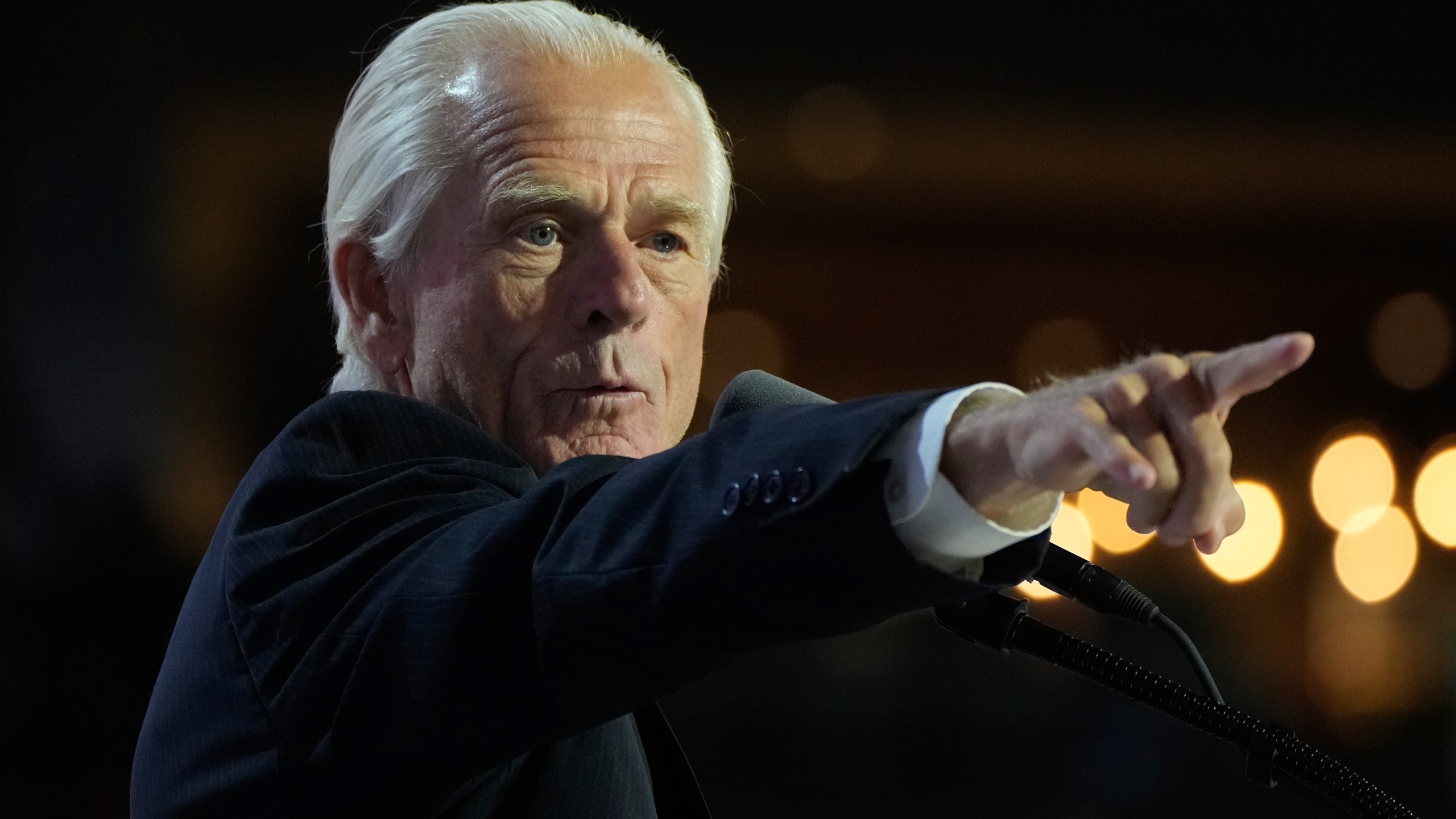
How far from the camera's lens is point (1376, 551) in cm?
725

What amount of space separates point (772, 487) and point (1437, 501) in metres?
7.66

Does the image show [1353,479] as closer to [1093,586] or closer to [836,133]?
[836,133]

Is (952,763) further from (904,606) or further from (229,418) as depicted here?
(904,606)

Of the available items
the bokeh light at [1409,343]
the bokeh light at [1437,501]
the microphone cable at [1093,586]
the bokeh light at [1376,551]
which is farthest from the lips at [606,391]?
the bokeh light at [1409,343]

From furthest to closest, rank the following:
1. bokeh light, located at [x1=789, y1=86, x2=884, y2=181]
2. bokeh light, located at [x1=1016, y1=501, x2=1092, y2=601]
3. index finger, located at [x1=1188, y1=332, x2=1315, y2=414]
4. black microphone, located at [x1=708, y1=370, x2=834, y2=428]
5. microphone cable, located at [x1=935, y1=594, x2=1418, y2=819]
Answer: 1. bokeh light, located at [x1=1016, y1=501, x2=1092, y2=601]
2. bokeh light, located at [x1=789, y1=86, x2=884, y2=181]
3. black microphone, located at [x1=708, y1=370, x2=834, y2=428]
4. microphone cable, located at [x1=935, y1=594, x2=1418, y2=819]
5. index finger, located at [x1=1188, y1=332, x2=1315, y2=414]

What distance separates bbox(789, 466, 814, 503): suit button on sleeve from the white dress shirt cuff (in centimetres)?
4

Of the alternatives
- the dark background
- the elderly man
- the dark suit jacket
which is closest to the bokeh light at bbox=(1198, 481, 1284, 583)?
the dark background

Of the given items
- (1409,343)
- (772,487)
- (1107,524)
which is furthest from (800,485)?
(1409,343)

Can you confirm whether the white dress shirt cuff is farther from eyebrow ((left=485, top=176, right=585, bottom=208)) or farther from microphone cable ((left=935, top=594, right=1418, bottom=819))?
eyebrow ((left=485, top=176, right=585, bottom=208))

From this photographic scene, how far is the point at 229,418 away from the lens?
13.6ft

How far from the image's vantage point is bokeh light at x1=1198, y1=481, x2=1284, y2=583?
7121 millimetres

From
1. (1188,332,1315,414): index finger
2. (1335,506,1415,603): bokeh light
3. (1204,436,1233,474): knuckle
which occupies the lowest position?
(1335,506,1415,603): bokeh light

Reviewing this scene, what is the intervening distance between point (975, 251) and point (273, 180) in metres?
3.75

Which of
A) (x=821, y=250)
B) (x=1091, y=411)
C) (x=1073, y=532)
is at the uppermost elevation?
(x=1091, y=411)
